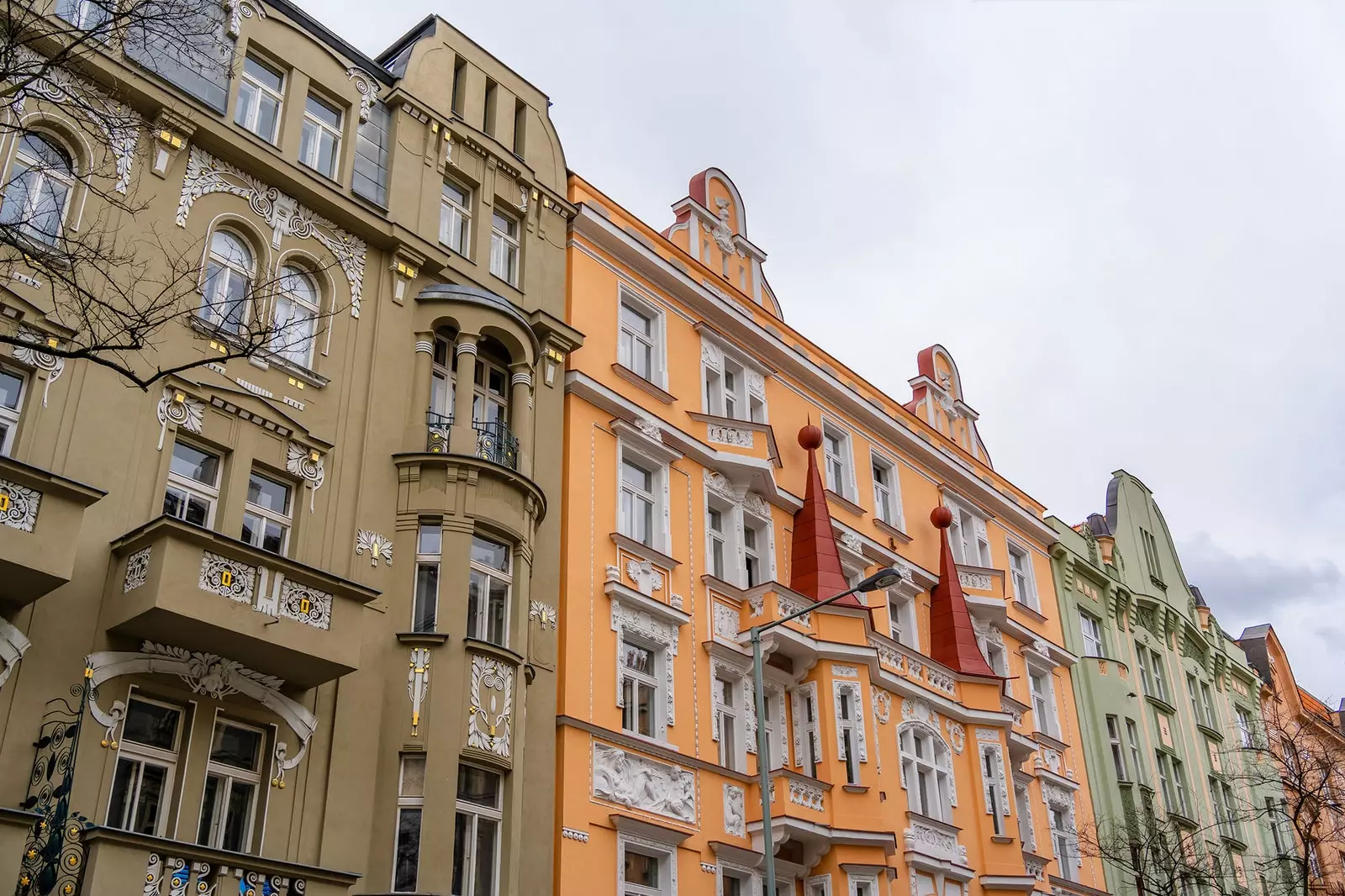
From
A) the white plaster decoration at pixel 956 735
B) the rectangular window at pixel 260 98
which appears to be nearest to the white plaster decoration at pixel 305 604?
the rectangular window at pixel 260 98

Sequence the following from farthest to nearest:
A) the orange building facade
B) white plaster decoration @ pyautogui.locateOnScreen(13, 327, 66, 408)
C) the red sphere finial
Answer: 1. the red sphere finial
2. the orange building facade
3. white plaster decoration @ pyautogui.locateOnScreen(13, 327, 66, 408)

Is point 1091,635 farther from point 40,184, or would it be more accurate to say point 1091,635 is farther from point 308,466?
point 40,184

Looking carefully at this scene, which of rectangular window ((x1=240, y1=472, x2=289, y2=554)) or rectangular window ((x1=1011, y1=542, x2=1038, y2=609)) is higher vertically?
rectangular window ((x1=1011, y1=542, x2=1038, y2=609))

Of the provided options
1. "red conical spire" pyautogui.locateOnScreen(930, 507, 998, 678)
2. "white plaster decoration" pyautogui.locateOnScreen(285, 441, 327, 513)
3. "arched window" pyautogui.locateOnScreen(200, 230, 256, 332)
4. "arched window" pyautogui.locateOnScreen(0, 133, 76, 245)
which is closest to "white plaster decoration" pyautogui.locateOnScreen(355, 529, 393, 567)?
"white plaster decoration" pyautogui.locateOnScreen(285, 441, 327, 513)

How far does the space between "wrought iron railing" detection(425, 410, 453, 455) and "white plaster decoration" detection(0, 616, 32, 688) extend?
6621mm

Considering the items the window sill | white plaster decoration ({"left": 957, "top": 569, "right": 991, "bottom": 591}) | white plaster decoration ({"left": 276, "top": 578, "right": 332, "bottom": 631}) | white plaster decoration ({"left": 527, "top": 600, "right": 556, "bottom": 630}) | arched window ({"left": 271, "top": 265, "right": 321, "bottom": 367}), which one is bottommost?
white plaster decoration ({"left": 276, "top": 578, "right": 332, "bottom": 631})

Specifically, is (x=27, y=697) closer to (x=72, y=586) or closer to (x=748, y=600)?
(x=72, y=586)

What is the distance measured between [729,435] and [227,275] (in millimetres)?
10650

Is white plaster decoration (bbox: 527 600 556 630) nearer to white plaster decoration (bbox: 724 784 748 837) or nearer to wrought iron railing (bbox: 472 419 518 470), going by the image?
wrought iron railing (bbox: 472 419 518 470)

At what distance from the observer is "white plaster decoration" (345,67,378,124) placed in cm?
2173

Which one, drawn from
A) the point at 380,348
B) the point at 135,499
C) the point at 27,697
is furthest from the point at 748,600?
the point at 27,697

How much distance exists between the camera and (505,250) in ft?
76.9

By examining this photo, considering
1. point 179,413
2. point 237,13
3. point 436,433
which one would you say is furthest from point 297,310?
point 237,13

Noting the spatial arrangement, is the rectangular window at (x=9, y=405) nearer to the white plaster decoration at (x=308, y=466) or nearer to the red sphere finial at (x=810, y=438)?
the white plaster decoration at (x=308, y=466)
